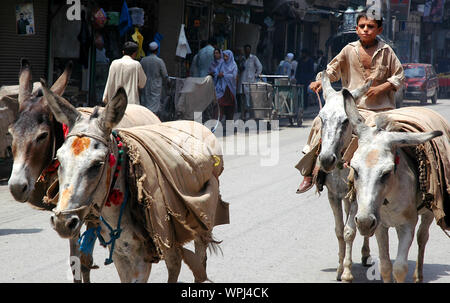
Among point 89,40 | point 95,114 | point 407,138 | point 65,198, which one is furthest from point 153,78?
point 65,198

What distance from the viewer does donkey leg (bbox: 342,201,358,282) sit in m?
6.31

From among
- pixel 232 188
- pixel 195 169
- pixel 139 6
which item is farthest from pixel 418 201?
pixel 139 6

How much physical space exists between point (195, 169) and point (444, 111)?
25.2m

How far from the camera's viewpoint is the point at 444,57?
53.5m

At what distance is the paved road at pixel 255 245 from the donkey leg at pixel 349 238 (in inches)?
7.6

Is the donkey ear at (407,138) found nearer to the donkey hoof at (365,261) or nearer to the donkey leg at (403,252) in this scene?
the donkey leg at (403,252)

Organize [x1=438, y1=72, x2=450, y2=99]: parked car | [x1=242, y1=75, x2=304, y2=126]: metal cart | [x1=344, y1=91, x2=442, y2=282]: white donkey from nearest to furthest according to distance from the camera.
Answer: [x1=344, y1=91, x2=442, y2=282]: white donkey → [x1=242, y1=75, x2=304, y2=126]: metal cart → [x1=438, y1=72, x2=450, y2=99]: parked car

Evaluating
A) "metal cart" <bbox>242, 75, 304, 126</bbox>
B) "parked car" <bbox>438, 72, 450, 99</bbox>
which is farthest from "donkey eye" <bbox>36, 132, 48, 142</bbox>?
"parked car" <bbox>438, 72, 450, 99</bbox>

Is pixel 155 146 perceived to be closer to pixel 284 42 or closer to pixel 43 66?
pixel 43 66

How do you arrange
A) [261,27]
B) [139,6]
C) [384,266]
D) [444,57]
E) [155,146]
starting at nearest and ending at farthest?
1. [155,146]
2. [384,266]
3. [139,6]
4. [261,27]
5. [444,57]

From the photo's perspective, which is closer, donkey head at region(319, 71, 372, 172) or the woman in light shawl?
donkey head at region(319, 71, 372, 172)

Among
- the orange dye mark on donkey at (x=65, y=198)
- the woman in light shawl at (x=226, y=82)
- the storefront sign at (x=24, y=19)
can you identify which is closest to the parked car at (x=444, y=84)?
the woman in light shawl at (x=226, y=82)

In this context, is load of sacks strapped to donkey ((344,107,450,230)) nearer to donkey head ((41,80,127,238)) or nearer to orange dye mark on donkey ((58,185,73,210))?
donkey head ((41,80,127,238))

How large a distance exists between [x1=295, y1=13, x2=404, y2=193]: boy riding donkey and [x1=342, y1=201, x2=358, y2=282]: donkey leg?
2.07 ft
